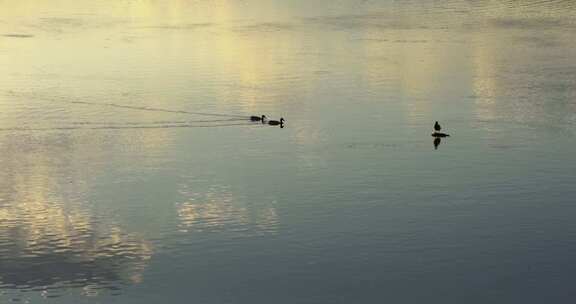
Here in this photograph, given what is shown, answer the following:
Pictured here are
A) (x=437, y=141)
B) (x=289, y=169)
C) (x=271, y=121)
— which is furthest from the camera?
(x=271, y=121)

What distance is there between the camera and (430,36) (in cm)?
11425

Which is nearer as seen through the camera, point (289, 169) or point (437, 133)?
point (289, 169)

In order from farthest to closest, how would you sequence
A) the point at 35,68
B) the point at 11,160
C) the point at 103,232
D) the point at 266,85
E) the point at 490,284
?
the point at 35,68, the point at 266,85, the point at 11,160, the point at 103,232, the point at 490,284

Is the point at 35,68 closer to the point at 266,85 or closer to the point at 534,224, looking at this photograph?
the point at 266,85

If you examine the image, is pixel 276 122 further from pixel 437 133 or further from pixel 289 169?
pixel 437 133

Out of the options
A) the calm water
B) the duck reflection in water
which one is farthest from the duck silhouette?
the calm water

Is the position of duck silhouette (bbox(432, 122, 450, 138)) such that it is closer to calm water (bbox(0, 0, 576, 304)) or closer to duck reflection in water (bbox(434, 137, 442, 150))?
duck reflection in water (bbox(434, 137, 442, 150))

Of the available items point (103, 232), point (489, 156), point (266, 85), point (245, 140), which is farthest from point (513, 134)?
point (103, 232)

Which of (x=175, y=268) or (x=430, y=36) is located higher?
(x=430, y=36)

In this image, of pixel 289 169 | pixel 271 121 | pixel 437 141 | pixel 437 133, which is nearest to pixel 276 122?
pixel 271 121

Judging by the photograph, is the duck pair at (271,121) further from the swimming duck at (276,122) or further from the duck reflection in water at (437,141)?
the duck reflection in water at (437,141)

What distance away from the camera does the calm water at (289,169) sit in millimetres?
48344

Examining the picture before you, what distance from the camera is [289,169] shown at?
64875 mm

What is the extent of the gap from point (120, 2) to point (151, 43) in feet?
166
